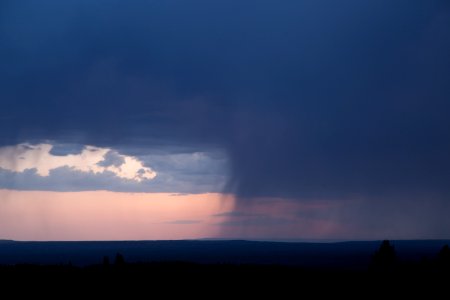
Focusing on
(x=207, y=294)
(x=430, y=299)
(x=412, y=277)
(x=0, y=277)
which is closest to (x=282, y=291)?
(x=207, y=294)

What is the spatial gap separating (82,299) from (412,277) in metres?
39.8

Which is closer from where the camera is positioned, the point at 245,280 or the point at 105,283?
the point at 105,283

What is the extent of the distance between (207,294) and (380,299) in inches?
647

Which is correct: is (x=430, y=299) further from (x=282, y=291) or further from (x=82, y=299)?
(x=82, y=299)

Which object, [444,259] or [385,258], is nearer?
[444,259]

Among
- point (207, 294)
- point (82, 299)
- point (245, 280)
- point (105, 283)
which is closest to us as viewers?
point (82, 299)

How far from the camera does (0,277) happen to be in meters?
A: 70.8

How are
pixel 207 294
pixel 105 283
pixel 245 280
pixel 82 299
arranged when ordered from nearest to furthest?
pixel 82 299 → pixel 207 294 → pixel 105 283 → pixel 245 280

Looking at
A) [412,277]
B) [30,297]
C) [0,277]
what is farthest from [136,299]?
[412,277]

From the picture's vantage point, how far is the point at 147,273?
254ft

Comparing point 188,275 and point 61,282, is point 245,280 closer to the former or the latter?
point 188,275

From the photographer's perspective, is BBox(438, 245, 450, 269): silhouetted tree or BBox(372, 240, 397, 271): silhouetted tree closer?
BBox(438, 245, 450, 269): silhouetted tree

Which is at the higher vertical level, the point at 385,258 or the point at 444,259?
the point at 385,258

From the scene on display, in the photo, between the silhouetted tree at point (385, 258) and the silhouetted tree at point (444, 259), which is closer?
the silhouetted tree at point (444, 259)
